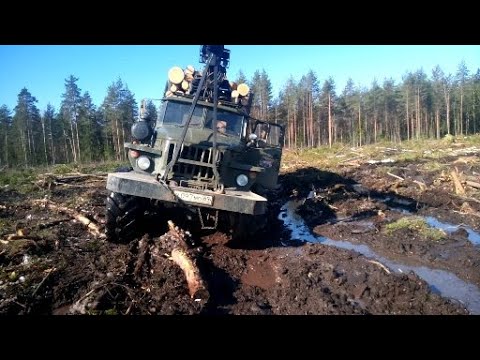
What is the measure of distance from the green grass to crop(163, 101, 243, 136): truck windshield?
3.49 m

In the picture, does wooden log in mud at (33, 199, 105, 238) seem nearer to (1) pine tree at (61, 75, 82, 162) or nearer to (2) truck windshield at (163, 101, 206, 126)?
(2) truck windshield at (163, 101, 206, 126)

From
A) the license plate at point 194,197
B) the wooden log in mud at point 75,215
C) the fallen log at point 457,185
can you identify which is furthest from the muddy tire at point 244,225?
the fallen log at point 457,185

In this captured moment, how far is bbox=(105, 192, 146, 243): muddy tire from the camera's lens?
5688 mm

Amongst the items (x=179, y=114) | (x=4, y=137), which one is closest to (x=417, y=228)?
(x=179, y=114)

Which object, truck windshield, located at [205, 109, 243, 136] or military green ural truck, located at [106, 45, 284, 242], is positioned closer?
military green ural truck, located at [106, 45, 284, 242]

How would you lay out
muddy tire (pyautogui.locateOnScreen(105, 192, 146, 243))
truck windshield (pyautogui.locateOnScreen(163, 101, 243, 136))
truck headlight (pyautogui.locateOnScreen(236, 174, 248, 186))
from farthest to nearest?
truck windshield (pyautogui.locateOnScreen(163, 101, 243, 136)) → truck headlight (pyautogui.locateOnScreen(236, 174, 248, 186)) → muddy tire (pyautogui.locateOnScreen(105, 192, 146, 243))

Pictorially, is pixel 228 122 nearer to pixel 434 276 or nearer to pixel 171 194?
pixel 171 194

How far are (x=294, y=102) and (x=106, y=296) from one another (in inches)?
1795

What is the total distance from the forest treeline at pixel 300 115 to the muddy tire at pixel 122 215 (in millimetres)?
32881

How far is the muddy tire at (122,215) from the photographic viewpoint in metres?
5.69

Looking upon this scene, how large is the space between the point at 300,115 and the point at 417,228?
4345 centimetres

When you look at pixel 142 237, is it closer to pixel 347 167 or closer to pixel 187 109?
pixel 187 109

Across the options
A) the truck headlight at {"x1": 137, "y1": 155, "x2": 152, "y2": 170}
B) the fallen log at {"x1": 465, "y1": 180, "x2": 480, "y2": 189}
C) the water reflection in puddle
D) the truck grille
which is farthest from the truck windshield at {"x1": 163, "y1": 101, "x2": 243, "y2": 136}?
the fallen log at {"x1": 465, "y1": 180, "x2": 480, "y2": 189}
